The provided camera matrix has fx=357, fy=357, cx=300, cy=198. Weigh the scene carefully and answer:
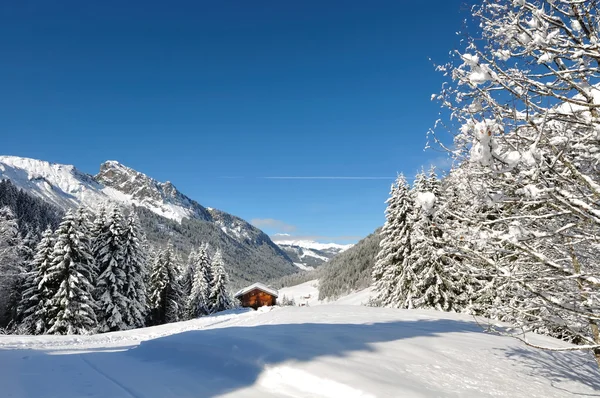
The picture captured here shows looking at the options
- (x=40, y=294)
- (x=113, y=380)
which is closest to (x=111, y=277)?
(x=40, y=294)

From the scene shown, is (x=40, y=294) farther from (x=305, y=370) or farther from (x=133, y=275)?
(x=305, y=370)

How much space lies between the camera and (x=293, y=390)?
A: 524 centimetres

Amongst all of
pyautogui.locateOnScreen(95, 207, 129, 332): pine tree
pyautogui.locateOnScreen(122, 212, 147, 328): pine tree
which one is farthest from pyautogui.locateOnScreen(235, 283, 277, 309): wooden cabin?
pyautogui.locateOnScreen(95, 207, 129, 332): pine tree

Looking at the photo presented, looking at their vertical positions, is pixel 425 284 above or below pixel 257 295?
above

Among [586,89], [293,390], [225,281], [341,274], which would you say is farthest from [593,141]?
[341,274]

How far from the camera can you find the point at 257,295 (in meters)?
52.6

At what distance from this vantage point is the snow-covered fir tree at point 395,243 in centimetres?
2616

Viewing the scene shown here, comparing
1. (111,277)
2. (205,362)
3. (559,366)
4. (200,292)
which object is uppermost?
(111,277)

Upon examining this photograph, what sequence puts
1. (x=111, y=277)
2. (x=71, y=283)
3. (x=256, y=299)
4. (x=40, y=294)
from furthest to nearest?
(x=256, y=299) < (x=111, y=277) < (x=40, y=294) < (x=71, y=283)

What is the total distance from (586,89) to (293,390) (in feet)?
16.5

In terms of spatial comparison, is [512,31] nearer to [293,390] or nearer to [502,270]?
[502,270]

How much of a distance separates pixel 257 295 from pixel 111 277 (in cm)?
2700

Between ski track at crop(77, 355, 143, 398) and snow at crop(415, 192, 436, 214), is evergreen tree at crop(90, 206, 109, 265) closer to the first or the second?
ski track at crop(77, 355, 143, 398)

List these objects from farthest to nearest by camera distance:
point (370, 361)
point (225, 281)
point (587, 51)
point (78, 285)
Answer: point (225, 281), point (78, 285), point (370, 361), point (587, 51)
